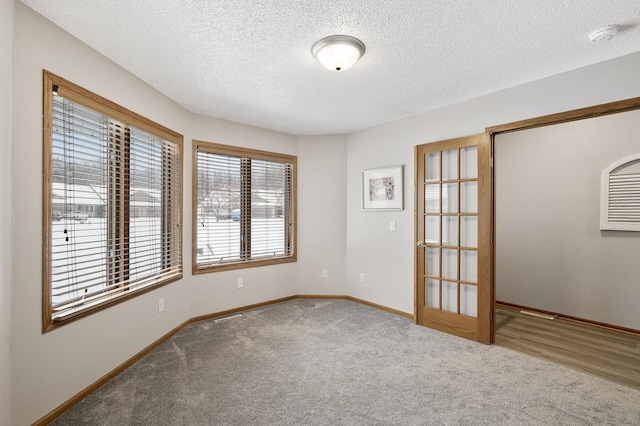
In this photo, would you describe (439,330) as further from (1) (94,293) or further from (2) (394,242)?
(1) (94,293)

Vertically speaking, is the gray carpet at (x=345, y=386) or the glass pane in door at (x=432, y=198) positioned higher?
the glass pane in door at (x=432, y=198)

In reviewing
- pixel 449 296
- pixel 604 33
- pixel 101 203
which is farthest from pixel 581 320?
pixel 101 203

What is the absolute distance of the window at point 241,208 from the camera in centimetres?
385

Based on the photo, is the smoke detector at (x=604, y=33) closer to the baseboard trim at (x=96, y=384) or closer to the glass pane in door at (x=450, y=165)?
the glass pane in door at (x=450, y=165)

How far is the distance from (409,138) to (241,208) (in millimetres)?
2393

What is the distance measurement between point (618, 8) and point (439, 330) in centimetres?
305

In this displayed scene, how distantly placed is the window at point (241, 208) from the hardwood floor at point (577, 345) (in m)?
2.96

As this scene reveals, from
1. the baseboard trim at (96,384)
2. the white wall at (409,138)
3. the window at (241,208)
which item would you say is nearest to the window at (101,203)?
the window at (241,208)

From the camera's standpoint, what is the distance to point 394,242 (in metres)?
4.03

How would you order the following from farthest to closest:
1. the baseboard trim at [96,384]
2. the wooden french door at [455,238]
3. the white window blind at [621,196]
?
1. the white window blind at [621,196]
2. the wooden french door at [455,238]
3. the baseboard trim at [96,384]

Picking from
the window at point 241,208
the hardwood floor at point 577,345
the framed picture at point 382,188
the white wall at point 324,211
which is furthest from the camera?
the white wall at point 324,211

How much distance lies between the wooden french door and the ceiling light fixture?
169cm

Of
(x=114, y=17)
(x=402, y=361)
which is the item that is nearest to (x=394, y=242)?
(x=402, y=361)

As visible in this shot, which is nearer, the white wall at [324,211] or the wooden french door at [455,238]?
the wooden french door at [455,238]
